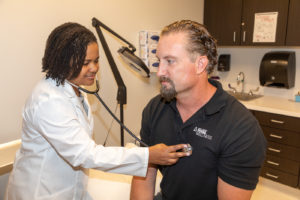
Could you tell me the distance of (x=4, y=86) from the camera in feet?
4.78

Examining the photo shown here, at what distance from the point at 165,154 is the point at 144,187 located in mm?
328

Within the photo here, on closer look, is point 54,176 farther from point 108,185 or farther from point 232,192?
point 232,192

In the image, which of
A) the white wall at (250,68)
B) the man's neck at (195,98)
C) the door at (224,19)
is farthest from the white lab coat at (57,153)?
the white wall at (250,68)

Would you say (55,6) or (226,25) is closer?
(55,6)

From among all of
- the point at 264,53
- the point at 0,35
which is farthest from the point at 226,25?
the point at 0,35

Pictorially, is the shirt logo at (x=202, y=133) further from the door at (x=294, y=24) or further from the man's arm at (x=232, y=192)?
the door at (x=294, y=24)

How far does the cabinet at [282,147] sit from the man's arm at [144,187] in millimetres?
1496

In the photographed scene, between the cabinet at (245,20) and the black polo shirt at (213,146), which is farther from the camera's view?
the cabinet at (245,20)

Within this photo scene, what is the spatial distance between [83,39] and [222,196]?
913 mm

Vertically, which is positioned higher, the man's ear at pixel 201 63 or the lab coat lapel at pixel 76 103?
the man's ear at pixel 201 63

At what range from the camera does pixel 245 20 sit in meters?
2.51

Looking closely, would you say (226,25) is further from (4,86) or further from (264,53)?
(4,86)

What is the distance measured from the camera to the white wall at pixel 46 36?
1.46 m

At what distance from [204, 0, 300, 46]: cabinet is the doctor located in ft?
6.17
